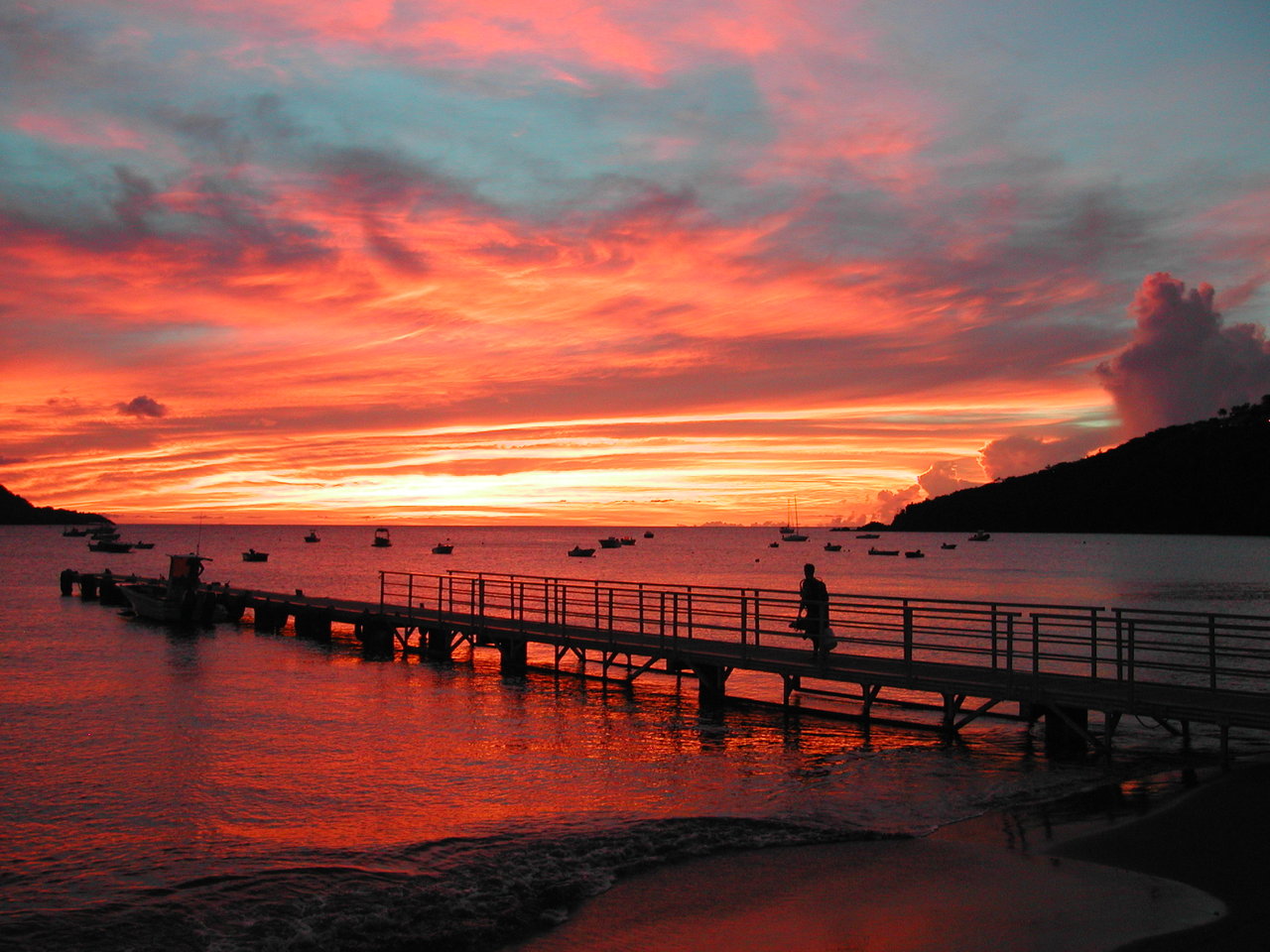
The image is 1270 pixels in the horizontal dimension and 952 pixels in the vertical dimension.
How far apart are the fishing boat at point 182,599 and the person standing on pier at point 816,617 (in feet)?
96.4

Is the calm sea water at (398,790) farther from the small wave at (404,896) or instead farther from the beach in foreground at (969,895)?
the beach in foreground at (969,895)

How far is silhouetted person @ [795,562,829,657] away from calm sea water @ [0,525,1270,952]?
5.66 feet

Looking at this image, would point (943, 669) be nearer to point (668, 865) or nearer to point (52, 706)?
point (668, 865)

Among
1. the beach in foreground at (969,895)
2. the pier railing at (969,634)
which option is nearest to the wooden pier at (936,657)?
the pier railing at (969,634)

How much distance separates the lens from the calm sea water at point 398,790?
10.2 m

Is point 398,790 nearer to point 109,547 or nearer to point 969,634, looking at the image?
point 969,634

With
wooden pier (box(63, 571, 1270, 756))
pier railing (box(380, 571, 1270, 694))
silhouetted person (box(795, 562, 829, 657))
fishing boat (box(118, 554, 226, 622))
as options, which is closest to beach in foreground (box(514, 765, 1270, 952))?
wooden pier (box(63, 571, 1270, 756))

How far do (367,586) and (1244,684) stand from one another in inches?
2660

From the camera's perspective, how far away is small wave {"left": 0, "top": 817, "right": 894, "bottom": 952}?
9352 mm

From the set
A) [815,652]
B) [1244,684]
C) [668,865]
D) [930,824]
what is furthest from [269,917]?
[1244,684]

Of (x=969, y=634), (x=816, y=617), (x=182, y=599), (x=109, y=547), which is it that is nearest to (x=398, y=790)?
(x=816, y=617)

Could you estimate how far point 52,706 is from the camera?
2350 centimetres

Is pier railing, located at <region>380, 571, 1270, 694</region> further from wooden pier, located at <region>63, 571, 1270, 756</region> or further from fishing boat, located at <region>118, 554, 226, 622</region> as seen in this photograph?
fishing boat, located at <region>118, 554, 226, 622</region>

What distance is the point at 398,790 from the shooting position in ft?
49.9
